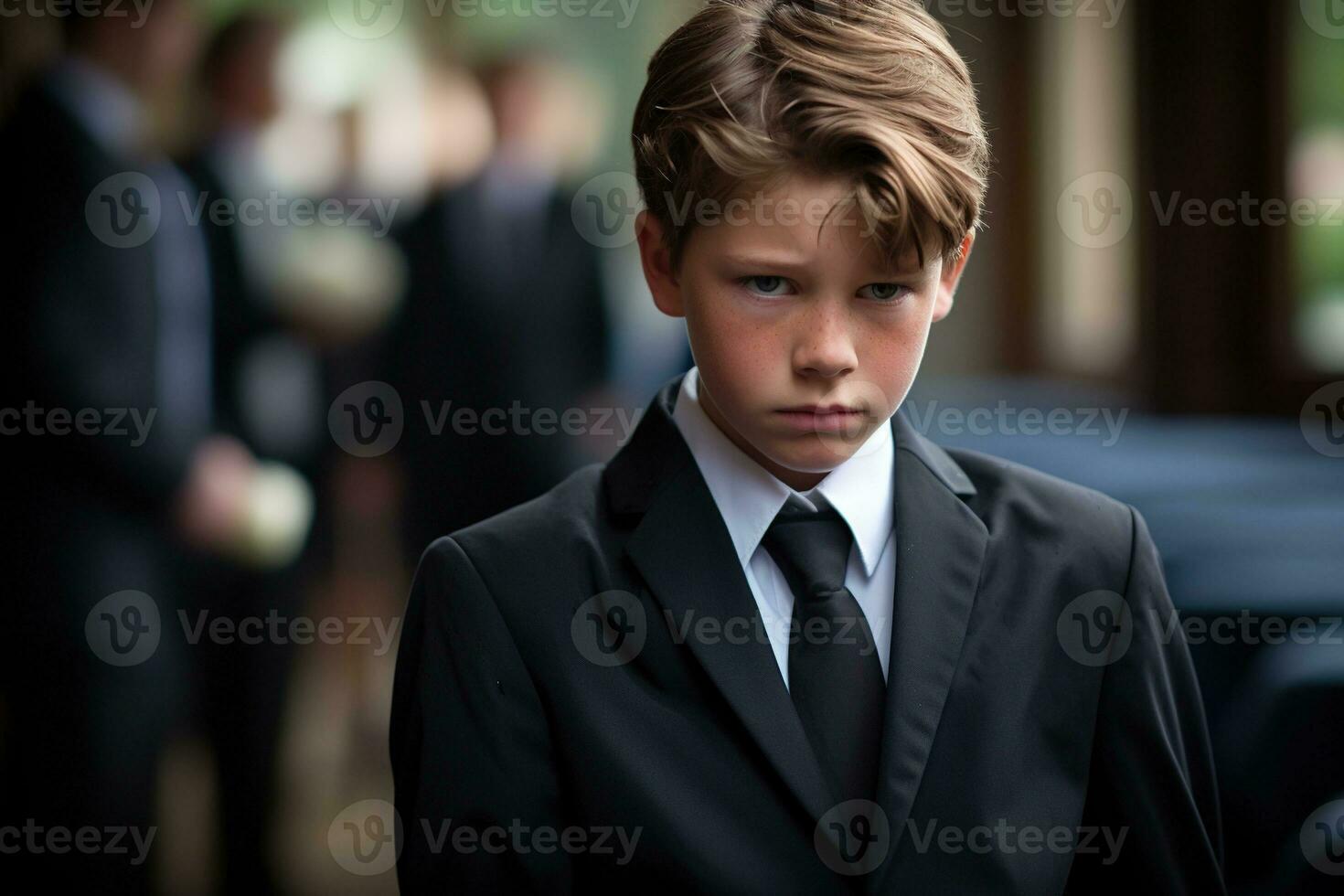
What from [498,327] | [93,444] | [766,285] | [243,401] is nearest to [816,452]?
[766,285]

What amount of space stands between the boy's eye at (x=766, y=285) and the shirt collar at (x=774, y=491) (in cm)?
17

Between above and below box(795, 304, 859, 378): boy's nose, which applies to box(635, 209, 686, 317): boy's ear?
above

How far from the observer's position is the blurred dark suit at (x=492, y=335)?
3.35 m

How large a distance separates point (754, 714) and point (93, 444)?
1972 mm

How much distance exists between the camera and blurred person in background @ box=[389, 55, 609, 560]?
3350 mm

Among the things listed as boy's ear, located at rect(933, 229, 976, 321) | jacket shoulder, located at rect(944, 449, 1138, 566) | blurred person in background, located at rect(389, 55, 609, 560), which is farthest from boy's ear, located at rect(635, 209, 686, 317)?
blurred person in background, located at rect(389, 55, 609, 560)

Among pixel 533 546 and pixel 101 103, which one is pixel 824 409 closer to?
pixel 533 546

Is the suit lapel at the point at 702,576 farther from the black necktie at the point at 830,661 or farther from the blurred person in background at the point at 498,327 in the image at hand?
the blurred person in background at the point at 498,327

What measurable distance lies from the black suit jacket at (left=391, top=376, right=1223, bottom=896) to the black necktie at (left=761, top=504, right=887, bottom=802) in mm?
26

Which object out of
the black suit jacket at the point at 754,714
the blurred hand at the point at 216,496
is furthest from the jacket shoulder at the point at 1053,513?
the blurred hand at the point at 216,496

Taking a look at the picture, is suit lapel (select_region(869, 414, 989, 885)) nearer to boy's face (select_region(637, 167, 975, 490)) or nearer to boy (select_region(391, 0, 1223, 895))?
boy (select_region(391, 0, 1223, 895))

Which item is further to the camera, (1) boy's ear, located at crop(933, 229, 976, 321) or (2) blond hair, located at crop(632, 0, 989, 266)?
(1) boy's ear, located at crop(933, 229, 976, 321)

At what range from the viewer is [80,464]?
2797mm

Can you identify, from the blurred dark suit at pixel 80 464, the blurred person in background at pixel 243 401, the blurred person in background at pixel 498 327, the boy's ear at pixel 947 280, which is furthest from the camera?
the blurred person in background at pixel 498 327
